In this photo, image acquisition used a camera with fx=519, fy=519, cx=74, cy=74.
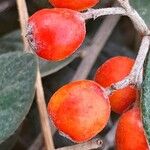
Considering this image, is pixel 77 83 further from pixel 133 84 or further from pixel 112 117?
pixel 112 117

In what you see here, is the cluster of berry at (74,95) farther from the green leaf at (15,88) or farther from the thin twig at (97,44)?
the thin twig at (97,44)

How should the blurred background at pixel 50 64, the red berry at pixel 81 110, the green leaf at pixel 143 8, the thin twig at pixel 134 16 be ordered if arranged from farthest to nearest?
the blurred background at pixel 50 64 → the green leaf at pixel 143 8 → the thin twig at pixel 134 16 → the red berry at pixel 81 110

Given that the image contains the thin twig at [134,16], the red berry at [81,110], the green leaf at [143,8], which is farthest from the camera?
the green leaf at [143,8]

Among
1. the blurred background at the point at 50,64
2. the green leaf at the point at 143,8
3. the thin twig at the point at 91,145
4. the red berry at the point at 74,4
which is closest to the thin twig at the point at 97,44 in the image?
the blurred background at the point at 50,64

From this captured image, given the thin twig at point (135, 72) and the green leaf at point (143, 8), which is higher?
the thin twig at point (135, 72)

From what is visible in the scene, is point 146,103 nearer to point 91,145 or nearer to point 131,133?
point 131,133

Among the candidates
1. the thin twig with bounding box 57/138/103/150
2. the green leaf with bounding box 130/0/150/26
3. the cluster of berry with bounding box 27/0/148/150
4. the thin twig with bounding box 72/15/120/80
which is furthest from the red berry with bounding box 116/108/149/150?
the thin twig with bounding box 72/15/120/80

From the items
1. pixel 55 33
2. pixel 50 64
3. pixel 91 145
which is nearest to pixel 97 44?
pixel 50 64
